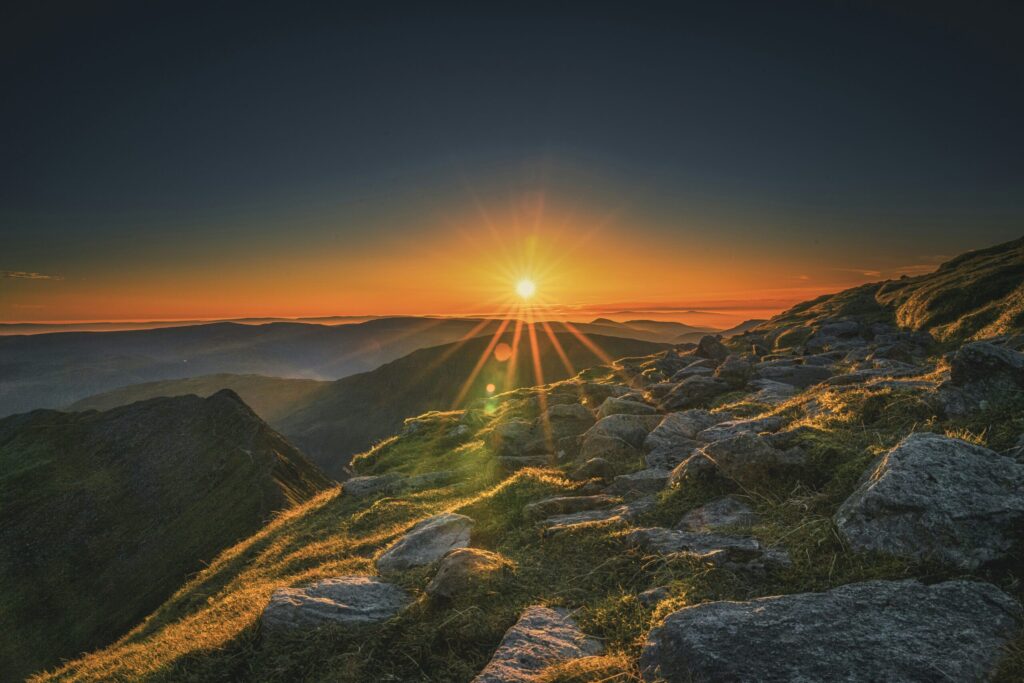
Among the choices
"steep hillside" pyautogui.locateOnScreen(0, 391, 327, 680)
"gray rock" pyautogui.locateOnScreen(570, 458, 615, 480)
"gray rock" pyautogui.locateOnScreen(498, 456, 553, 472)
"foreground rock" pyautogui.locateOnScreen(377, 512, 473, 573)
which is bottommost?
"steep hillside" pyautogui.locateOnScreen(0, 391, 327, 680)

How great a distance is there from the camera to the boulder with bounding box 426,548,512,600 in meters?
7.07

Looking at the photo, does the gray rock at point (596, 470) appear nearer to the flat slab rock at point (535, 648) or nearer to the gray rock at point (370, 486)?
the flat slab rock at point (535, 648)

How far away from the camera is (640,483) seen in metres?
10.3

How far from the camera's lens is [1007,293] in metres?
27.3

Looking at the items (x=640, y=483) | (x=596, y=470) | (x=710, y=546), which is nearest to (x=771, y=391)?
(x=596, y=470)

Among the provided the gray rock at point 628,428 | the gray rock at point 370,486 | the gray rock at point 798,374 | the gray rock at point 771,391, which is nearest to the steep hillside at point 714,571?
the gray rock at point 628,428

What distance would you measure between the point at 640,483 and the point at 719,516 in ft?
8.04

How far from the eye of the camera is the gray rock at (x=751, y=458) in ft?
27.3

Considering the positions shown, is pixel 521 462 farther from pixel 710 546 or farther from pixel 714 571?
pixel 714 571

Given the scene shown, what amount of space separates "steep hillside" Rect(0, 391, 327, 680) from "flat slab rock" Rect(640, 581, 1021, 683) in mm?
41878

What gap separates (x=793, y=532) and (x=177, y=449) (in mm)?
75972

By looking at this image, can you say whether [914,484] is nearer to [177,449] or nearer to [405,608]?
[405,608]

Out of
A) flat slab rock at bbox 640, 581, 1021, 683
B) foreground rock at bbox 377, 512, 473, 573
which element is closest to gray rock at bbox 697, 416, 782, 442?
flat slab rock at bbox 640, 581, 1021, 683

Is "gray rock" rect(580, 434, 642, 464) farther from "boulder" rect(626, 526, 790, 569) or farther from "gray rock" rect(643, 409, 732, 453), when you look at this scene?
"boulder" rect(626, 526, 790, 569)
